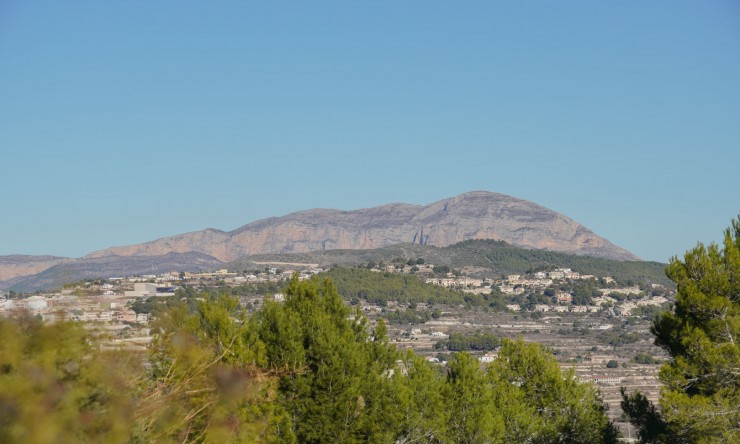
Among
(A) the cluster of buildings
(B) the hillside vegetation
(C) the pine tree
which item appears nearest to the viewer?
(A) the cluster of buildings

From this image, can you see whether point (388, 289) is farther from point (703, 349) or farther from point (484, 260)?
point (703, 349)

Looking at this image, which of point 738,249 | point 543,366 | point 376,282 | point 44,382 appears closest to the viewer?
point 44,382

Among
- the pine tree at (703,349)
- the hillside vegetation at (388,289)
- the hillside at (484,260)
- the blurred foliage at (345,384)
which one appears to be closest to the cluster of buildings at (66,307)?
the blurred foliage at (345,384)

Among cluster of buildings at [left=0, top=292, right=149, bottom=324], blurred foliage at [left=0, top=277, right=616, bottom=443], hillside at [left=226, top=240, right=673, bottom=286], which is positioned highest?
hillside at [left=226, top=240, right=673, bottom=286]

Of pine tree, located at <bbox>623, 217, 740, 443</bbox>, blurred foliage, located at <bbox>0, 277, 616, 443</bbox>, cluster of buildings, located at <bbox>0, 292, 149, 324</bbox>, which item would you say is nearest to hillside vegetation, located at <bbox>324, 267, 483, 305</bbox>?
blurred foliage, located at <bbox>0, 277, 616, 443</bbox>

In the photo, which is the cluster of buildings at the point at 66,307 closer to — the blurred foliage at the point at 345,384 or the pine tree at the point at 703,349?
the blurred foliage at the point at 345,384

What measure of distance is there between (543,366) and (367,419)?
271 inches

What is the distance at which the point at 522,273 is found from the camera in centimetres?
15188

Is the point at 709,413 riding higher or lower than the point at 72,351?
lower

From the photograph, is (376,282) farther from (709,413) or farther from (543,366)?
(709,413)

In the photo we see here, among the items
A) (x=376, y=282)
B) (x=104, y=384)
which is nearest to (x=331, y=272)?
(x=376, y=282)

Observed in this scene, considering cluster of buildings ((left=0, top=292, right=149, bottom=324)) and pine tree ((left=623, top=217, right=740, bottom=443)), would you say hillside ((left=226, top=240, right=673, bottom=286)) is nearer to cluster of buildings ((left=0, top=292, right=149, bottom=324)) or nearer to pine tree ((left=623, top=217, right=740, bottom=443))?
pine tree ((left=623, top=217, right=740, bottom=443))

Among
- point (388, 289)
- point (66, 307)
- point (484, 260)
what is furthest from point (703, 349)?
point (484, 260)

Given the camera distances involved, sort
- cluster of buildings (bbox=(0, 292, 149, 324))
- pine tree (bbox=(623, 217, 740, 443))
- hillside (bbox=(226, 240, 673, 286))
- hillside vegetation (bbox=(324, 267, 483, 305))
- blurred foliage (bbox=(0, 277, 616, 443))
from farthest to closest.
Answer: hillside (bbox=(226, 240, 673, 286)), hillside vegetation (bbox=(324, 267, 483, 305)), pine tree (bbox=(623, 217, 740, 443)), blurred foliage (bbox=(0, 277, 616, 443)), cluster of buildings (bbox=(0, 292, 149, 324))
